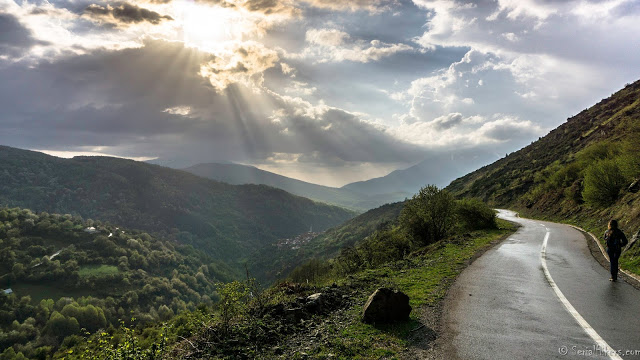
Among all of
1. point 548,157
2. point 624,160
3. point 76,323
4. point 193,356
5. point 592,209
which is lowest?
point 76,323

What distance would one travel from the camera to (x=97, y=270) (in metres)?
181

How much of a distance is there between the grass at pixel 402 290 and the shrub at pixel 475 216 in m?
13.7

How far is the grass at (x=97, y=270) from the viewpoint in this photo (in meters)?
175

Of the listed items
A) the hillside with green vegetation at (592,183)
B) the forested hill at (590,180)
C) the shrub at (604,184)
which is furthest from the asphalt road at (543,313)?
the shrub at (604,184)

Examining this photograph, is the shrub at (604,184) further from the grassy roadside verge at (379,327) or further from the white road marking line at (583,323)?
the white road marking line at (583,323)

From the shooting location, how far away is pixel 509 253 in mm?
20656

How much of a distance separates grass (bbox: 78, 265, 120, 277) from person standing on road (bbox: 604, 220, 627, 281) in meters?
219

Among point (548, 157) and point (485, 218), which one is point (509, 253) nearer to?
point (485, 218)

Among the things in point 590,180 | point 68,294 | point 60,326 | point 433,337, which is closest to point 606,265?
point 433,337

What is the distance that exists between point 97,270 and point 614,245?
229m

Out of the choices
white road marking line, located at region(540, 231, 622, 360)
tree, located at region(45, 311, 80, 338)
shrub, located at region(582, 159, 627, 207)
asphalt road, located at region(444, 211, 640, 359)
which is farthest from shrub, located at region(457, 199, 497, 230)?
tree, located at region(45, 311, 80, 338)

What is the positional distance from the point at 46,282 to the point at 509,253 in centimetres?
22408

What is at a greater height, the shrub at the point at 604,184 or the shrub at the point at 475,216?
the shrub at the point at 604,184

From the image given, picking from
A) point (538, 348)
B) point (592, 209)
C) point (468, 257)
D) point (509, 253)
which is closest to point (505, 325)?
point (538, 348)
